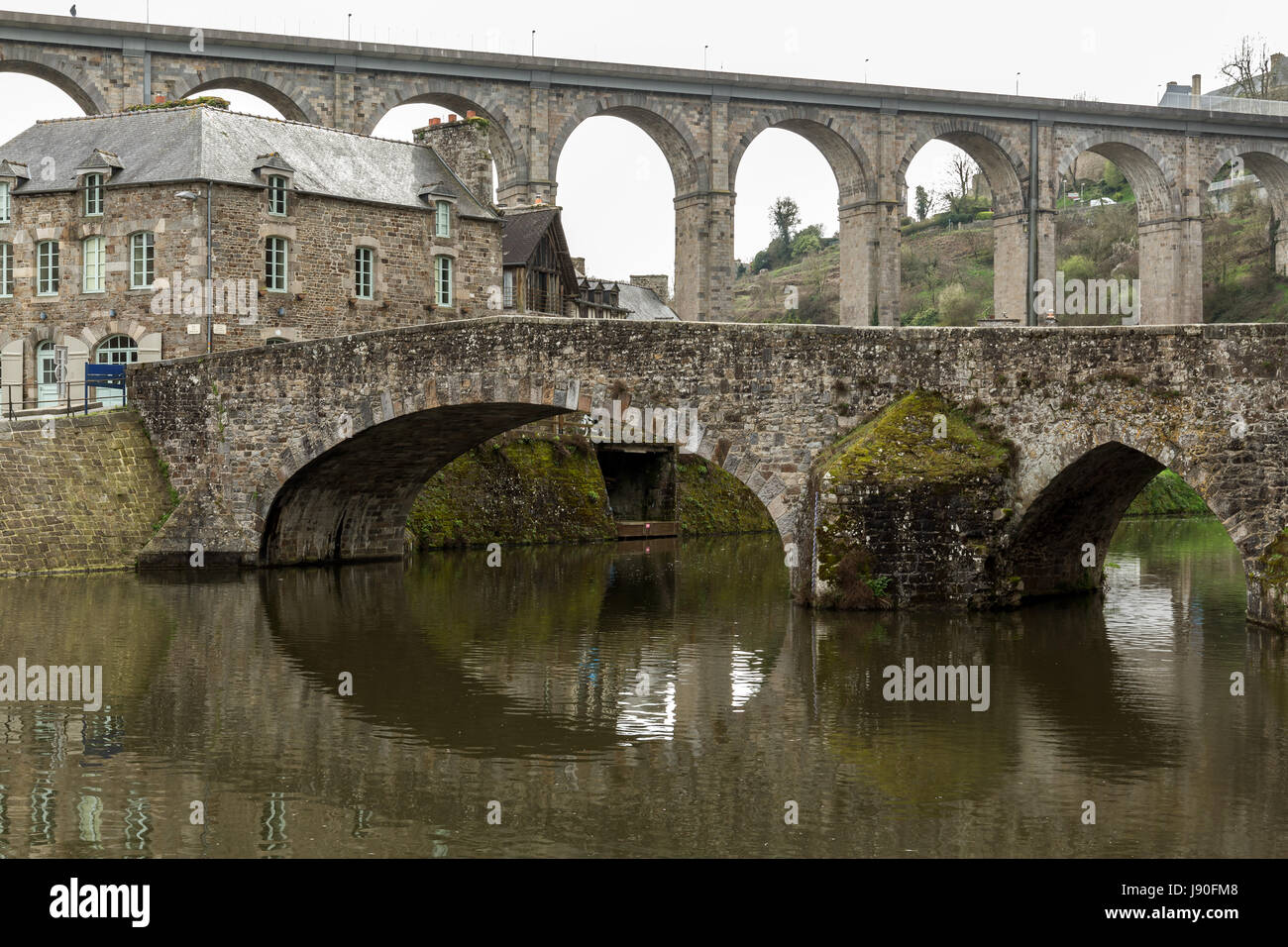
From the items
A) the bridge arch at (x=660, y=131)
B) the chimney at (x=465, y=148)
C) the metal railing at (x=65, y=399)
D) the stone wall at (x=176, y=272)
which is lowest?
the metal railing at (x=65, y=399)

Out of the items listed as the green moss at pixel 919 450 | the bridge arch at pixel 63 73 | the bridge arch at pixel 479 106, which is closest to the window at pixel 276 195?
the bridge arch at pixel 63 73

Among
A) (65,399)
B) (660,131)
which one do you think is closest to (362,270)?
(65,399)

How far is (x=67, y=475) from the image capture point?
23656mm

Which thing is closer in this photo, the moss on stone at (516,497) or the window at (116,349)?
the window at (116,349)

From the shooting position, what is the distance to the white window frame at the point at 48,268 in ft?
96.4

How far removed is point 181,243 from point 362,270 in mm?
3840

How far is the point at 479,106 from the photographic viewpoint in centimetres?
3903

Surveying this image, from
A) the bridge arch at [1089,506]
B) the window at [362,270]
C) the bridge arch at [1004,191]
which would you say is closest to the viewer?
the bridge arch at [1089,506]

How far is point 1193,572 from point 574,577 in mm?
10150

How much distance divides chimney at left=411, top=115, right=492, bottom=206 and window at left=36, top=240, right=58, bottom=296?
28.9ft

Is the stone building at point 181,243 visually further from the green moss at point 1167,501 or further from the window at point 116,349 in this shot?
the green moss at point 1167,501

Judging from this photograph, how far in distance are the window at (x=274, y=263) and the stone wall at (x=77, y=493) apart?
519 centimetres

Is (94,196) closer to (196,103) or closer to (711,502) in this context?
(196,103)
